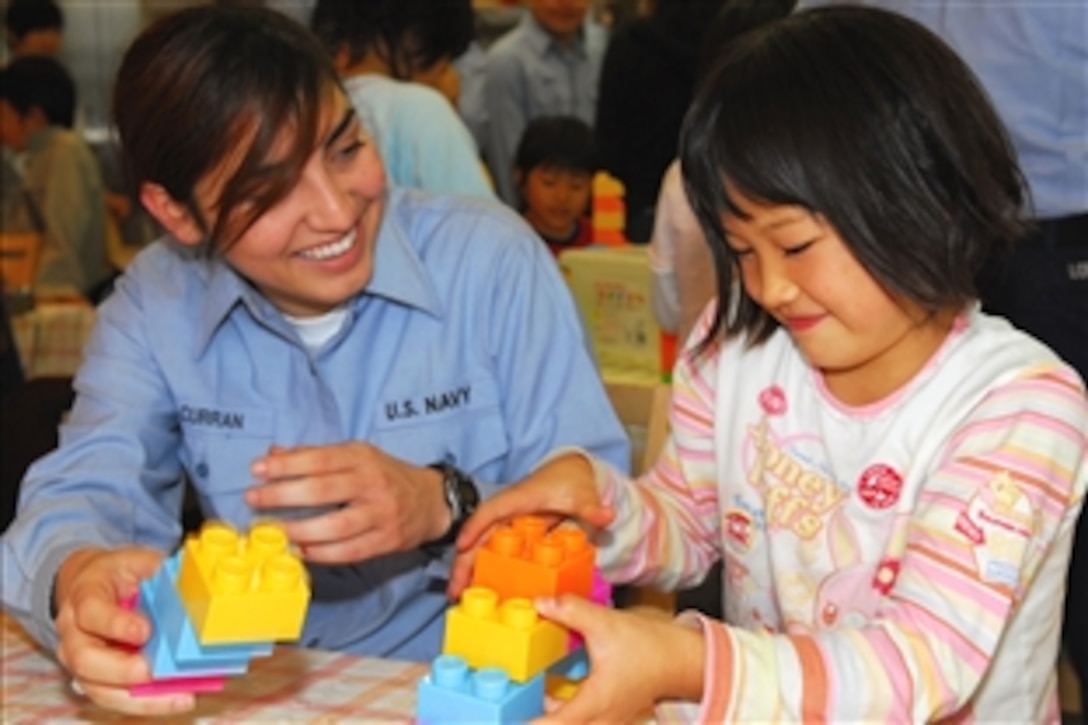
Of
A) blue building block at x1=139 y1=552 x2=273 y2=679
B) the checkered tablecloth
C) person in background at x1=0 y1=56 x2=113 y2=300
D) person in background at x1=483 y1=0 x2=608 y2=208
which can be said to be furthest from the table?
person in background at x1=0 y1=56 x2=113 y2=300

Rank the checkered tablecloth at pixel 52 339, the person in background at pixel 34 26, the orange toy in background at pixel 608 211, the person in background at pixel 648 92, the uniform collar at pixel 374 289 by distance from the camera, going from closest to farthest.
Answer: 1. the uniform collar at pixel 374 289
2. the person in background at pixel 648 92
3. the orange toy in background at pixel 608 211
4. the checkered tablecloth at pixel 52 339
5. the person in background at pixel 34 26

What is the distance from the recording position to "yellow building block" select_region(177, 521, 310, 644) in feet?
3.47

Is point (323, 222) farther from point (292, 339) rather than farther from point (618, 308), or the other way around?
point (618, 308)

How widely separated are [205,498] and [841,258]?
0.86 m

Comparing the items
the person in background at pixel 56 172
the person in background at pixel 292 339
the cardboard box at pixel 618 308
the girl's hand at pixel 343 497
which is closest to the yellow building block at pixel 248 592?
the girl's hand at pixel 343 497

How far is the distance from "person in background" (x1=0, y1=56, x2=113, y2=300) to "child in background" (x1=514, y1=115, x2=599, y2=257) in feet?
5.82

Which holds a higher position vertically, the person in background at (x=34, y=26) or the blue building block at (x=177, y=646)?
the blue building block at (x=177, y=646)

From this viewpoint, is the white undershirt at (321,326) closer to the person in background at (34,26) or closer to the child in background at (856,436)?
the child in background at (856,436)

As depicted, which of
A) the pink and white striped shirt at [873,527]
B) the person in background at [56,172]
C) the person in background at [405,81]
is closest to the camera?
the pink and white striped shirt at [873,527]

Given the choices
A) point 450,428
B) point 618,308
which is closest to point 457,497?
point 450,428

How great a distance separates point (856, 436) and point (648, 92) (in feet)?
8.22

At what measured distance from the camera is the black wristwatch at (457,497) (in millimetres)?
1570

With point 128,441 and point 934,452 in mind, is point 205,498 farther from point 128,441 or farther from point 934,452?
point 934,452

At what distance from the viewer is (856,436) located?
139cm
